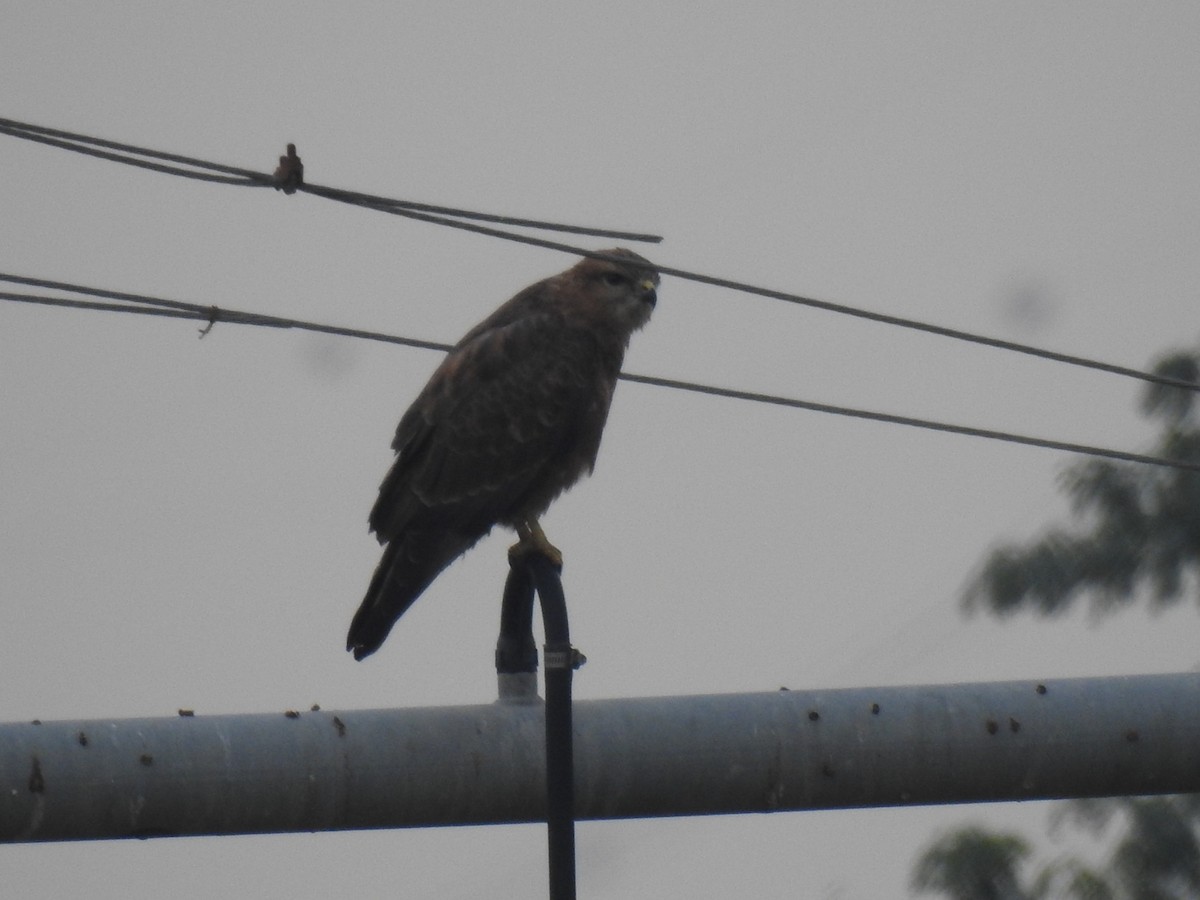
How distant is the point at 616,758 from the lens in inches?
163

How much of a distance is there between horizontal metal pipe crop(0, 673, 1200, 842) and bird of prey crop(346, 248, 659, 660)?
229 centimetres

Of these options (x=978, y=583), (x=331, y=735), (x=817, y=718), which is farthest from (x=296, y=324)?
(x=978, y=583)

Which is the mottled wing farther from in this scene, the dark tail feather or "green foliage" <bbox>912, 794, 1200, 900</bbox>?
"green foliage" <bbox>912, 794, 1200, 900</bbox>

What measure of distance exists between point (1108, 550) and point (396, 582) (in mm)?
5940

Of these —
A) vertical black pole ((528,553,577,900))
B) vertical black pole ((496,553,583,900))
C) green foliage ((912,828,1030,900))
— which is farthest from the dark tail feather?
green foliage ((912,828,1030,900))

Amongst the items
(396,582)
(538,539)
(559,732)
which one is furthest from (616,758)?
(538,539)

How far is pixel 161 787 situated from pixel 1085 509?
25.4 feet

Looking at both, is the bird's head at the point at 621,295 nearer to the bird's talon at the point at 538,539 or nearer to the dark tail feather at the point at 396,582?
the bird's talon at the point at 538,539

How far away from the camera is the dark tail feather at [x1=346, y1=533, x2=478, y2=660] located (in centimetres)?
564

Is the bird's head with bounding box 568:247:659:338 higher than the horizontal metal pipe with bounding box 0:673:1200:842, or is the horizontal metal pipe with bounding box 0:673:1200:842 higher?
the bird's head with bounding box 568:247:659:338

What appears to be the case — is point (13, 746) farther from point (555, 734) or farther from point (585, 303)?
point (585, 303)

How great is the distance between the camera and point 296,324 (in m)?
5.34

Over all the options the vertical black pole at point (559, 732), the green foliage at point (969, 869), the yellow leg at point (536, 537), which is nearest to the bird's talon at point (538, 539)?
the yellow leg at point (536, 537)

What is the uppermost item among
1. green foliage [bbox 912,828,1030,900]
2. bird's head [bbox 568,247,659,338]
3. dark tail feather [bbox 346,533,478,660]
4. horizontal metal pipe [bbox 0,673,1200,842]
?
bird's head [bbox 568,247,659,338]
